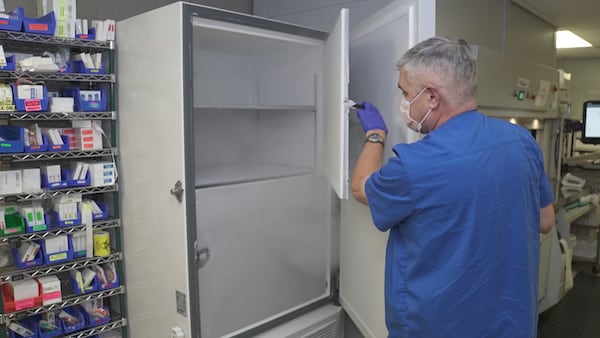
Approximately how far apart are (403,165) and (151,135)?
3.04ft

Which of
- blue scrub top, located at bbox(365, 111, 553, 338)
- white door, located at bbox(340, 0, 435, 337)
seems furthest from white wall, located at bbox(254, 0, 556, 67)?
blue scrub top, located at bbox(365, 111, 553, 338)

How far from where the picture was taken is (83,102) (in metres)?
1.75

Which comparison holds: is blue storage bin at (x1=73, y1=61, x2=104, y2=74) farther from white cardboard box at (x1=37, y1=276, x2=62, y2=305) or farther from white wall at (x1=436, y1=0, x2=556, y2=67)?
white wall at (x1=436, y1=0, x2=556, y2=67)

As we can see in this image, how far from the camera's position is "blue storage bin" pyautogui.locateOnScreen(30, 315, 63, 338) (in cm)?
171

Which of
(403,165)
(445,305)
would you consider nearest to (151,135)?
(403,165)

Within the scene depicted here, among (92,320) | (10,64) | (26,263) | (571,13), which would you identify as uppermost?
(571,13)

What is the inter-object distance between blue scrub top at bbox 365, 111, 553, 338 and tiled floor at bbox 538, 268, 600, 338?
7.75ft

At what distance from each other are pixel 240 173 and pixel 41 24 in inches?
36.3

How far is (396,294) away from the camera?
4.09 feet

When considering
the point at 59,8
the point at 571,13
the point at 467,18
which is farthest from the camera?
the point at 571,13

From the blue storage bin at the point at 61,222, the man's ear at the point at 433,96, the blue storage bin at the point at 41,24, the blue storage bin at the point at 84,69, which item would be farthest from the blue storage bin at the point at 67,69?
the man's ear at the point at 433,96

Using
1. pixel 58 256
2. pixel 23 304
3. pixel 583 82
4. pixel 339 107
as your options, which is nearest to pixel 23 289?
pixel 23 304

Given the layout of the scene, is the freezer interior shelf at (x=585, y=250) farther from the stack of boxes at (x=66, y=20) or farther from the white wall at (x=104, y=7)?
the stack of boxes at (x=66, y=20)

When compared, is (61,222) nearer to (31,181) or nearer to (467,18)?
(31,181)
